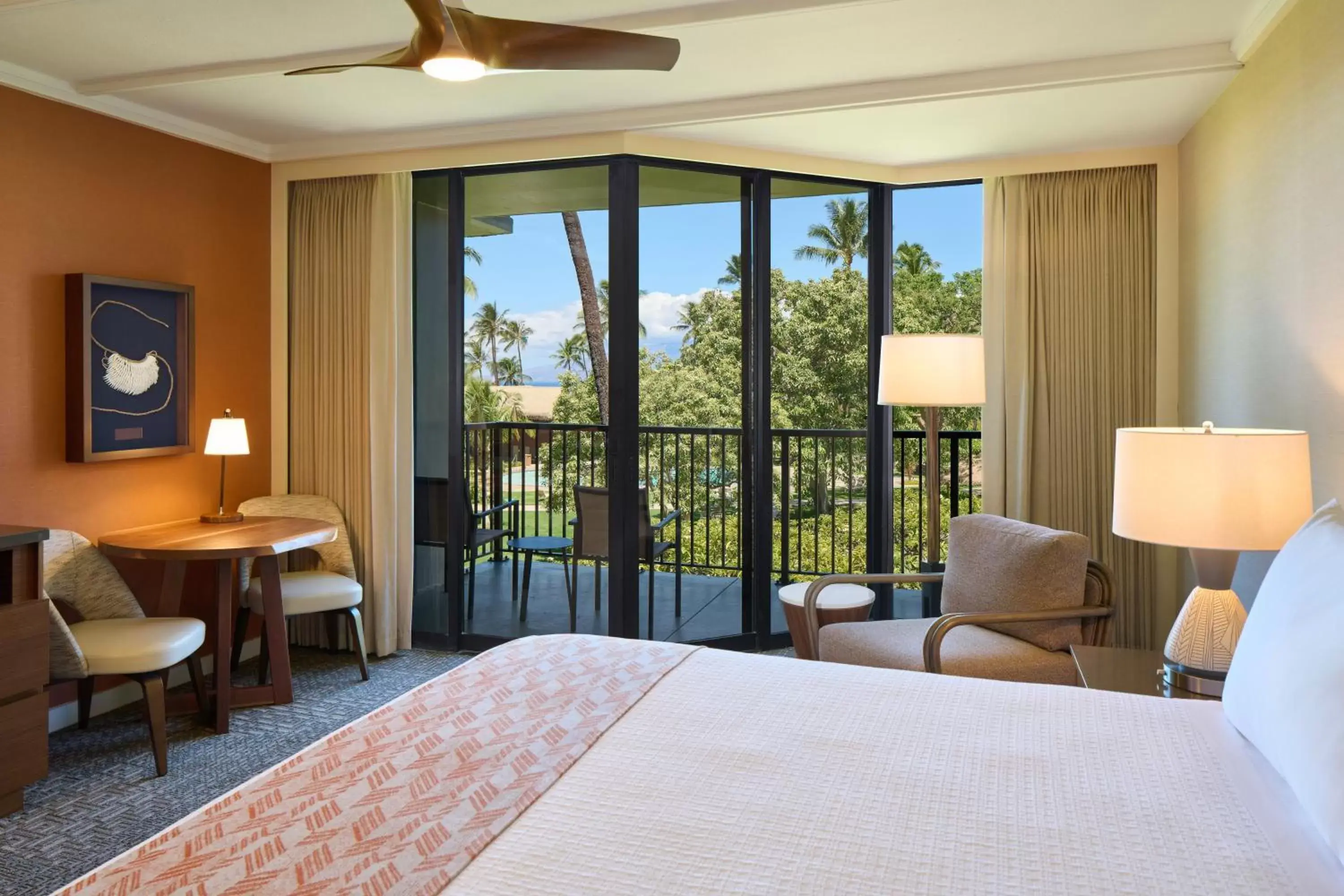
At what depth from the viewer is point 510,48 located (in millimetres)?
2104

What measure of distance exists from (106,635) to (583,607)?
1909 mm

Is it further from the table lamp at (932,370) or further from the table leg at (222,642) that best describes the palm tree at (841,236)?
the table leg at (222,642)

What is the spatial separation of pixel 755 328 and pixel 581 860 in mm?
3441

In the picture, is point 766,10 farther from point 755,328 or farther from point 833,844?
point 833,844

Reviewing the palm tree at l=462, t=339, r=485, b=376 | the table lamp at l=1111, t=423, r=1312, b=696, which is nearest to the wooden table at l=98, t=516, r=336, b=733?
the palm tree at l=462, t=339, r=485, b=376

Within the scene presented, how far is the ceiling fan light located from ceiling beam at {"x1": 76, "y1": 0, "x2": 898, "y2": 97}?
0.55 meters

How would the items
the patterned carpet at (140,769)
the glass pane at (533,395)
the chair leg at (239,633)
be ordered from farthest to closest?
the glass pane at (533,395), the chair leg at (239,633), the patterned carpet at (140,769)

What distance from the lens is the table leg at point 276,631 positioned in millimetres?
3723

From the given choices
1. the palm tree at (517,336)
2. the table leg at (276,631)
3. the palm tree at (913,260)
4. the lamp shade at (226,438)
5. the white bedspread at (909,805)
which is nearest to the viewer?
the white bedspread at (909,805)

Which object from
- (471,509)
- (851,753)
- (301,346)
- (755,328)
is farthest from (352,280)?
(851,753)

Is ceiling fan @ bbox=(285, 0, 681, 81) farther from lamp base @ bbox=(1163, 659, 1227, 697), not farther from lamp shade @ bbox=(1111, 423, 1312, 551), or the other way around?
lamp base @ bbox=(1163, 659, 1227, 697)

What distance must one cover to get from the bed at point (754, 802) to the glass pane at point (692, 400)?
7.94ft

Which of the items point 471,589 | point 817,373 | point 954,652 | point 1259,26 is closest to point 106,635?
point 471,589

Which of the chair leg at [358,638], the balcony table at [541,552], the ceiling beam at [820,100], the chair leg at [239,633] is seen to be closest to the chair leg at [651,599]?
the balcony table at [541,552]
